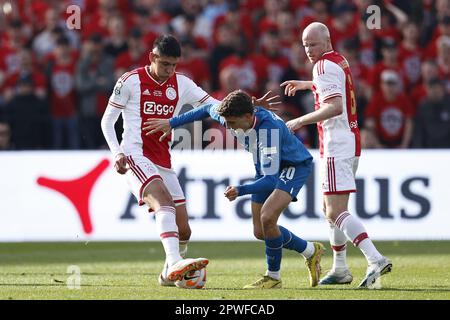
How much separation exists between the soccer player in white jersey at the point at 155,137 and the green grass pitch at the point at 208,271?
591 millimetres

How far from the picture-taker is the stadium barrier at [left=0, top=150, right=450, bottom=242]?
50.6 ft

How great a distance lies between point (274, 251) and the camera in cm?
970

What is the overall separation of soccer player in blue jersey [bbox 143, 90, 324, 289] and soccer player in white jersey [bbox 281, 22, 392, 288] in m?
0.22

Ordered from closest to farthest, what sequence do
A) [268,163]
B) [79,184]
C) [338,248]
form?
[268,163], [338,248], [79,184]

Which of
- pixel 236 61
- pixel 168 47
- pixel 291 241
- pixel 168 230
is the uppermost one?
pixel 236 61

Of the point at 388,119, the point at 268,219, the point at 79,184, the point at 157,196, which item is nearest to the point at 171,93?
the point at 157,196

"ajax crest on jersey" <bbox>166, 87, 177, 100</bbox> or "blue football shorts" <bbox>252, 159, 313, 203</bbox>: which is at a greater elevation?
"ajax crest on jersey" <bbox>166, 87, 177, 100</bbox>

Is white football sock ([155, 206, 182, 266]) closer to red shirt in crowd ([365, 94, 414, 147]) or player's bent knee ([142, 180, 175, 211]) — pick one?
player's bent knee ([142, 180, 175, 211])

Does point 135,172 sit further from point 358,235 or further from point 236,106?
point 358,235

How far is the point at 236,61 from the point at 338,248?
26.1 ft

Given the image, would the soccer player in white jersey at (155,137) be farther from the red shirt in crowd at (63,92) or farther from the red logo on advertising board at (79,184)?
the red shirt in crowd at (63,92)

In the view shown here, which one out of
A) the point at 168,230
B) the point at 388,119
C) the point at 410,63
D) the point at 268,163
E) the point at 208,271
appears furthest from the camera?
the point at 410,63

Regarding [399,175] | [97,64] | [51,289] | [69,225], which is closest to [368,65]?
[399,175]

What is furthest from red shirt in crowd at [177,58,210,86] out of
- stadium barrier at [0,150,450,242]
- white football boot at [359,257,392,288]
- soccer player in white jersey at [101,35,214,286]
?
white football boot at [359,257,392,288]
